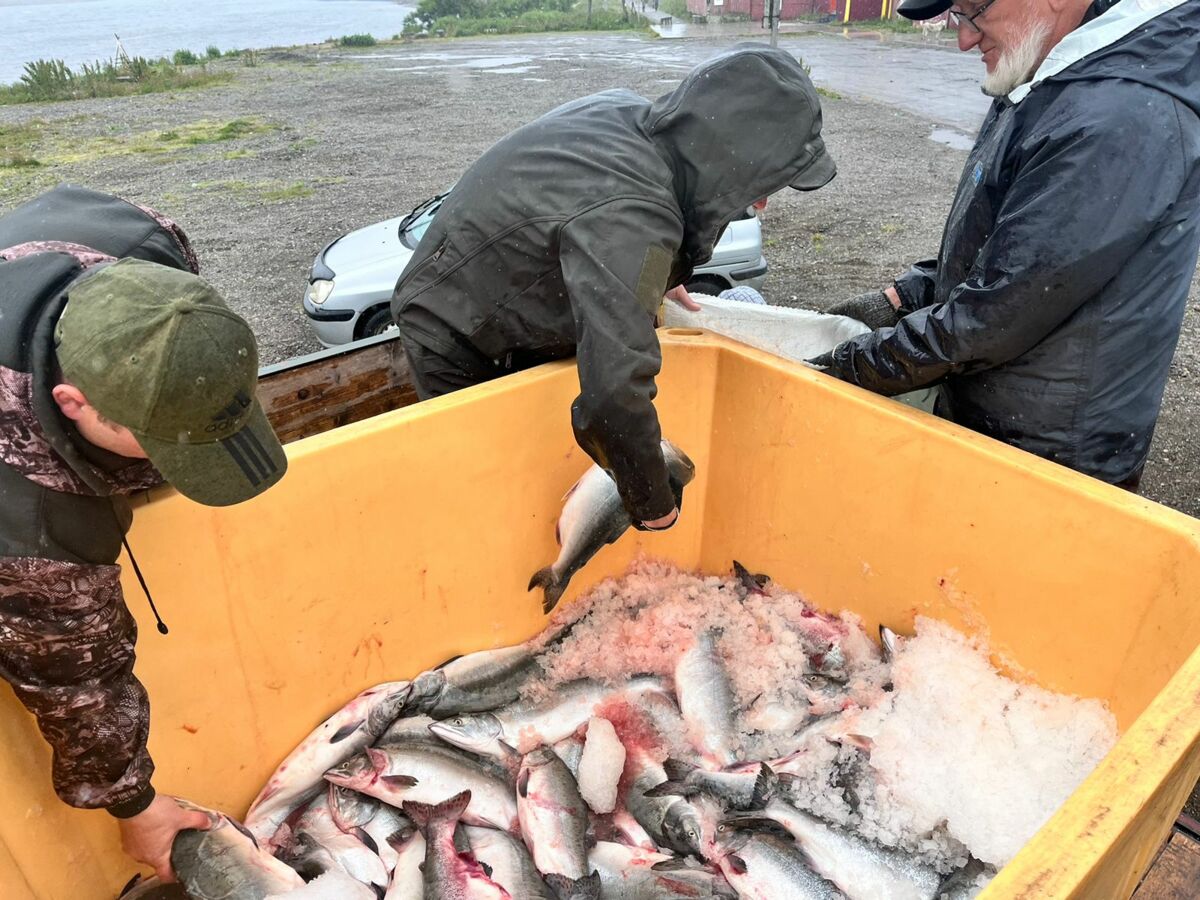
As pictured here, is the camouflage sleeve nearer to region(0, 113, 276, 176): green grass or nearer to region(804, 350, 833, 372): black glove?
region(804, 350, 833, 372): black glove

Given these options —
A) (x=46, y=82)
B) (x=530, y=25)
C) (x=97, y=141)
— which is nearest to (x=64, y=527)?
(x=97, y=141)

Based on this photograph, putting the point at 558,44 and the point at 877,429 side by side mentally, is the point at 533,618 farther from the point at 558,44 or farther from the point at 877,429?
the point at 558,44

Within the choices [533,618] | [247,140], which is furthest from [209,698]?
[247,140]

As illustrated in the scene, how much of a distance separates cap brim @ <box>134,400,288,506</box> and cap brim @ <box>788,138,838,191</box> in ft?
5.11

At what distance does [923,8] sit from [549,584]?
246 centimetres

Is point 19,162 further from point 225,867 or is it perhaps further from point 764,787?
point 764,787

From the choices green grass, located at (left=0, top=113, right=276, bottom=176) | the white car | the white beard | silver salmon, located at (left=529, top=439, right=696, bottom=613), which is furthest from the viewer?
green grass, located at (left=0, top=113, right=276, bottom=176)

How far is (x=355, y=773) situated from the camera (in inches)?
96.8

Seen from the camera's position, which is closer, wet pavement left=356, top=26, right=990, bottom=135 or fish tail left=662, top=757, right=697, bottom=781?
fish tail left=662, top=757, right=697, bottom=781

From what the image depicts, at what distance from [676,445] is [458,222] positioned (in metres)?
1.18

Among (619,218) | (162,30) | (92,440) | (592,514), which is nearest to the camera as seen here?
(92,440)

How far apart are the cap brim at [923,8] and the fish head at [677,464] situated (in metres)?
1.72

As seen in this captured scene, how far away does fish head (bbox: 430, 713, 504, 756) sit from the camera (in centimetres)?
259

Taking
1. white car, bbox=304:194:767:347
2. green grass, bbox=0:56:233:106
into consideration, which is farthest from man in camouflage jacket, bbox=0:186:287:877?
green grass, bbox=0:56:233:106
